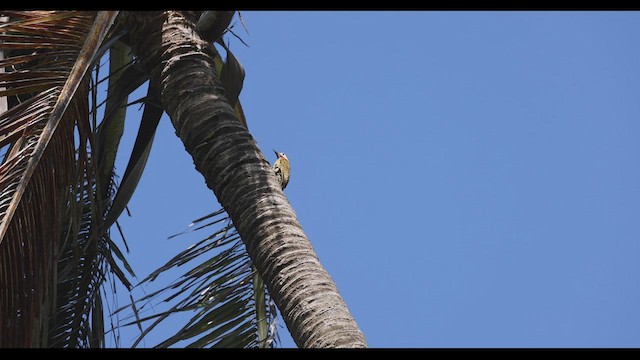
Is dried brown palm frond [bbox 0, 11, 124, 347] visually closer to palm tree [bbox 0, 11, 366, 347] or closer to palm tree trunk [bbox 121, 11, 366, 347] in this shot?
palm tree [bbox 0, 11, 366, 347]

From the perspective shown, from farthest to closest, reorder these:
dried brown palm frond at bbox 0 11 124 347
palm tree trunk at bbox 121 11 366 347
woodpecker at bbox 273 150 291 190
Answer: woodpecker at bbox 273 150 291 190, palm tree trunk at bbox 121 11 366 347, dried brown palm frond at bbox 0 11 124 347

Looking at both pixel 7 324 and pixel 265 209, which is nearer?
pixel 7 324

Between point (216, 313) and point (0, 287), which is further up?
point (216, 313)

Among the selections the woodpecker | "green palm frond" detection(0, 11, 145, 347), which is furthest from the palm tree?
the woodpecker

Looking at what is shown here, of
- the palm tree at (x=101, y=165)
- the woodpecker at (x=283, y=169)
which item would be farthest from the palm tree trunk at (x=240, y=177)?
the woodpecker at (x=283, y=169)

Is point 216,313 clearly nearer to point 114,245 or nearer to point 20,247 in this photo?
point 114,245

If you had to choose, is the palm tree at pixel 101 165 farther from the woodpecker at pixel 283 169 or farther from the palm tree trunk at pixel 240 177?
the woodpecker at pixel 283 169

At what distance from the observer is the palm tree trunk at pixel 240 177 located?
3.96 metres

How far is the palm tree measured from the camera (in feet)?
12.7
